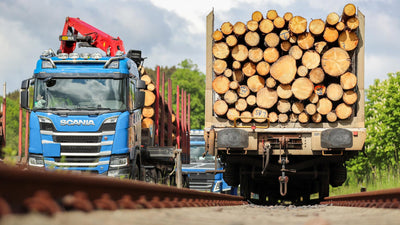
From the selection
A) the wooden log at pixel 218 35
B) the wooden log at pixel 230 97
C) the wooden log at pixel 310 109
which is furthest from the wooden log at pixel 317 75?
the wooden log at pixel 218 35

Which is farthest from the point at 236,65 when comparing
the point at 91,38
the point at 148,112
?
the point at 91,38

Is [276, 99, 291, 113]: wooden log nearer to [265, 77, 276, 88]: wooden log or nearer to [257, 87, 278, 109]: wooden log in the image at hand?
[257, 87, 278, 109]: wooden log

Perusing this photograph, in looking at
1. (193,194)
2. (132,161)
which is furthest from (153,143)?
(193,194)

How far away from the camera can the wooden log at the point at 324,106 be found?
989 centimetres

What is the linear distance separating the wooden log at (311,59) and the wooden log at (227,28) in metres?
1.36

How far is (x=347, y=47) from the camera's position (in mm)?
9852

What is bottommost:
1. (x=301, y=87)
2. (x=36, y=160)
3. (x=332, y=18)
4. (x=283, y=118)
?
(x=36, y=160)

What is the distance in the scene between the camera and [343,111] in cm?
979

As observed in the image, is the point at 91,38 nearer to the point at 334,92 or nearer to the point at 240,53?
the point at 240,53

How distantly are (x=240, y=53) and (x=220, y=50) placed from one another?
35cm

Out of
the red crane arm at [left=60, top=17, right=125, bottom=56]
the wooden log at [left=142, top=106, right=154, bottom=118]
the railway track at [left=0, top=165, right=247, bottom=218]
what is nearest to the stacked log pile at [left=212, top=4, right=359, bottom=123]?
the wooden log at [left=142, top=106, right=154, bottom=118]

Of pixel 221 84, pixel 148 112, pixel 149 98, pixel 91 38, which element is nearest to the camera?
pixel 221 84

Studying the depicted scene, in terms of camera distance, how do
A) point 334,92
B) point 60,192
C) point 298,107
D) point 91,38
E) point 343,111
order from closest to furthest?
point 60,192 < point 343,111 < point 334,92 < point 298,107 < point 91,38

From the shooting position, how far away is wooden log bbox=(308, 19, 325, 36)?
32.7 ft
